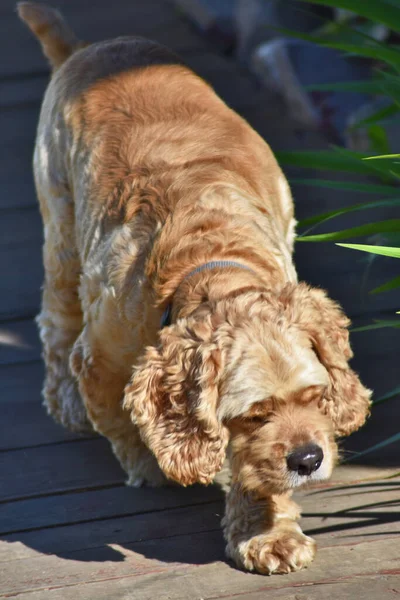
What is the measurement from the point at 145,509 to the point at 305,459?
2.49ft

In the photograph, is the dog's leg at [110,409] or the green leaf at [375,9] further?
the green leaf at [375,9]

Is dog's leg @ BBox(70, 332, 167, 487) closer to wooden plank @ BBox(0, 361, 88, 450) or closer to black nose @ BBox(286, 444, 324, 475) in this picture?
wooden plank @ BBox(0, 361, 88, 450)

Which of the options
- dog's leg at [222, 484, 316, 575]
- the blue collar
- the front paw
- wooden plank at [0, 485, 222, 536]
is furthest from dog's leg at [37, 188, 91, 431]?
the front paw

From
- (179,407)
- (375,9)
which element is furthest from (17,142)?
(179,407)

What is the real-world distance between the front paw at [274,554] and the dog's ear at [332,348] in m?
0.36

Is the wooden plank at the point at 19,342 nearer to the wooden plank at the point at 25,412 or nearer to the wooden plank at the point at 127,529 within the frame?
the wooden plank at the point at 25,412

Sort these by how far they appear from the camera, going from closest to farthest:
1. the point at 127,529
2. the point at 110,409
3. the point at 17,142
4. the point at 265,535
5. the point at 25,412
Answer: the point at 265,535, the point at 127,529, the point at 110,409, the point at 25,412, the point at 17,142

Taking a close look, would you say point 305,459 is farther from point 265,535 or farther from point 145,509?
point 145,509

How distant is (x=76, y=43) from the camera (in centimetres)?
412

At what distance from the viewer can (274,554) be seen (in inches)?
Answer: 105

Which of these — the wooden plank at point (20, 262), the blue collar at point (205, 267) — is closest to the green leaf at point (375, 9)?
the blue collar at point (205, 267)

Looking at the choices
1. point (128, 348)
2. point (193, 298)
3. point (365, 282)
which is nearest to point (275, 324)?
point (193, 298)

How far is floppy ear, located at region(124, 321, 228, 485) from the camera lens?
2.56 meters

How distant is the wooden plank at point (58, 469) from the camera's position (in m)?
3.16
